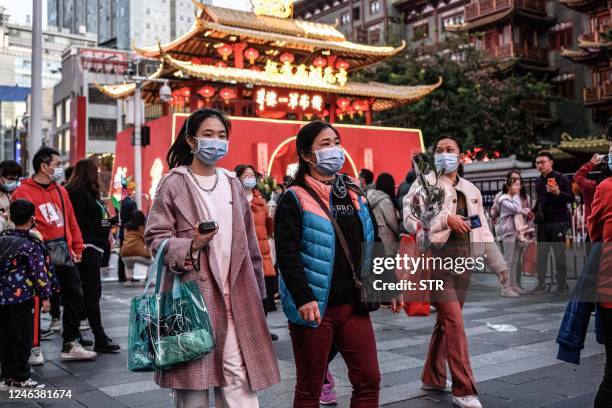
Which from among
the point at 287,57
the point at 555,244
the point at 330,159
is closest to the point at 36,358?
the point at 330,159

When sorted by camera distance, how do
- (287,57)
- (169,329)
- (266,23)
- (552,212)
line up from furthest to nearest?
(287,57), (266,23), (552,212), (169,329)

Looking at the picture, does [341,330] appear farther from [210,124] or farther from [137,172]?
[137,172]

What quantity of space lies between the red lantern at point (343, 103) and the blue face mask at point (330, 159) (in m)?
22.0

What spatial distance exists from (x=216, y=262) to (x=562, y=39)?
33337mm

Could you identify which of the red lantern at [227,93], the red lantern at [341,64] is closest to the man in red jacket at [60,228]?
the red lantern at [227,93]

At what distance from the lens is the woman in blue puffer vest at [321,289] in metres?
3.10

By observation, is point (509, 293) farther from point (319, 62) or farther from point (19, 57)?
point (19, 57)

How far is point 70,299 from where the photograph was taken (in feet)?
18.7

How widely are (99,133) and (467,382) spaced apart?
46.3m

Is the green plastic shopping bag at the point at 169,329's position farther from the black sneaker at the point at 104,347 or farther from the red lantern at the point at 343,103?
the red lantern at the point at 343,103

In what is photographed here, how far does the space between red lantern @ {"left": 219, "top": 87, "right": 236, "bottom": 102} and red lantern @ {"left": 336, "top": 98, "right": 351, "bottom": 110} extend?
4628 mm

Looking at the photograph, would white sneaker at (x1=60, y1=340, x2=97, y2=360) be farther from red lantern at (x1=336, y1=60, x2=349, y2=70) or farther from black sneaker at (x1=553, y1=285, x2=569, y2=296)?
red lantern at (x1=336, y1=60, x2=349, y2=70)

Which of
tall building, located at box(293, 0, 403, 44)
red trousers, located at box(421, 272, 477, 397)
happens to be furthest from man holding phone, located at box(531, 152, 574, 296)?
tall building, located at box(293, 0, 403, 44)

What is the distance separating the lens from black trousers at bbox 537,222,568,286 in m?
9.19
